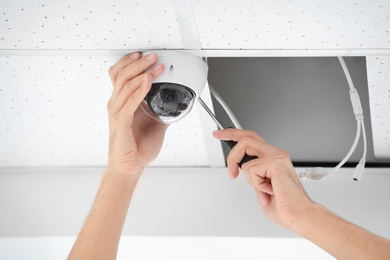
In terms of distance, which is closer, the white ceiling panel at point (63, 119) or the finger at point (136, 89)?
the finger at point (136, 89)

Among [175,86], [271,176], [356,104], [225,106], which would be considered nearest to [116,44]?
[175,86]

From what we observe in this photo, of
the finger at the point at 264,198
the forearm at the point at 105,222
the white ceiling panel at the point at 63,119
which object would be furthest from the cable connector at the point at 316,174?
the forearm at the point at 105,222

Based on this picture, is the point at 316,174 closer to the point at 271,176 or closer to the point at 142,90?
the point at 271,176

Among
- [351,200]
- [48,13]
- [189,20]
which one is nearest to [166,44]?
[189,20]

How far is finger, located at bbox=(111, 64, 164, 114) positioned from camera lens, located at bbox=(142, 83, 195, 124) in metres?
0.02

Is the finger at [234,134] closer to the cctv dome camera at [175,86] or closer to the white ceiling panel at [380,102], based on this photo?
the cctv dome camera at [175,86]

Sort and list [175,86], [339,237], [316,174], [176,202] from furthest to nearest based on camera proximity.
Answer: [176,202]
[316,174]
[175,86]
[339,237]

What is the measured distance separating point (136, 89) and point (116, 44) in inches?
4.0

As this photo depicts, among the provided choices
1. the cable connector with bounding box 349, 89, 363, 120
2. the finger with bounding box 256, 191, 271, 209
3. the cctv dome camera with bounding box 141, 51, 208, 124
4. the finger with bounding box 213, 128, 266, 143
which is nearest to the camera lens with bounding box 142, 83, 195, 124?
the cctv dome camera with bounding box 141, 51, 208, 124

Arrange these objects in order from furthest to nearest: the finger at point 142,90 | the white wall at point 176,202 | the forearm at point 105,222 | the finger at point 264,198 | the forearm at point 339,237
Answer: the white wall at point 176,202, the forearm at point 105,222, the finger at point 264,198, the finger at point 142,90, the forearm at point 339,237

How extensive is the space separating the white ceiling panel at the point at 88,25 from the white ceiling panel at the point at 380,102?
392 millimetres

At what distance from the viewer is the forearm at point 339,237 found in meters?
0.79

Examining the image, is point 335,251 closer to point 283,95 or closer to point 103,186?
point 283,95

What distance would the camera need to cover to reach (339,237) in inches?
32.7
